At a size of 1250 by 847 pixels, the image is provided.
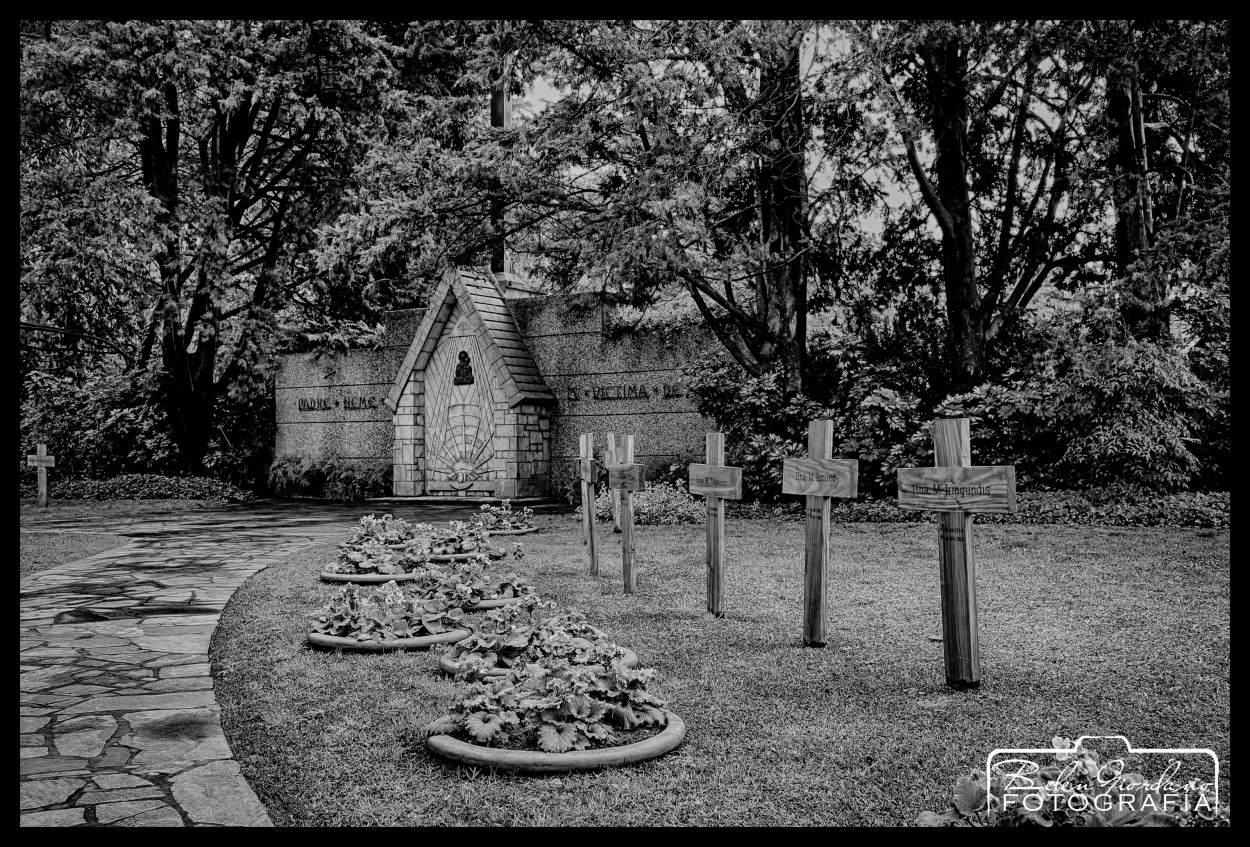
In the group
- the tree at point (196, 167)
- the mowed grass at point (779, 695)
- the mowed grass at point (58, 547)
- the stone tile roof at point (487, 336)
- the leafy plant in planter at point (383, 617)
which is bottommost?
the mowed grass at point (779, 695)

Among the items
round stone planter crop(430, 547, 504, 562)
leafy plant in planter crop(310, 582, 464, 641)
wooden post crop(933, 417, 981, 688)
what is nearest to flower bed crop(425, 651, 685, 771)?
wooden post crop(933, 417, 981, 688)

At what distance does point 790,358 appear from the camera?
1596 centimetres

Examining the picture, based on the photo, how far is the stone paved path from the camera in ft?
12.3

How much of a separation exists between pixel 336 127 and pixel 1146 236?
1478 cm

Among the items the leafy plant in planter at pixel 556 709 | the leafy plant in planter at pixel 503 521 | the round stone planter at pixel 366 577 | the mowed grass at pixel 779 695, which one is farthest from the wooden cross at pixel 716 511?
the leafy plant in planter at pixel 503 521

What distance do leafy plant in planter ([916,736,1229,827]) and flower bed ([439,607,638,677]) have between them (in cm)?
193

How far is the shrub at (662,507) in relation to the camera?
1447cm

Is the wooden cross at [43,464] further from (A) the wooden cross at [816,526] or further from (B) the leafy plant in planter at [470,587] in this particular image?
(A) the wooden cross at [816,526]

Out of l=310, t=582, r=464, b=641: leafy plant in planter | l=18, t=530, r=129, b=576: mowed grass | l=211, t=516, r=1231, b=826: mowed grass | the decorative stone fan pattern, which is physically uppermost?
the decorative stone fan pattern

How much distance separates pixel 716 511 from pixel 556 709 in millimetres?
3426

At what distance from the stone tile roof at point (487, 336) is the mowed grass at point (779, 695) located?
9.68 metres

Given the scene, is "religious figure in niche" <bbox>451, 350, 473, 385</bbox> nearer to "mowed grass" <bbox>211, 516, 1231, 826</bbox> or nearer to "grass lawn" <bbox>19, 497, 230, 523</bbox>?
"grass lawn" <bbox>19, 497, 230, 523</bbox>

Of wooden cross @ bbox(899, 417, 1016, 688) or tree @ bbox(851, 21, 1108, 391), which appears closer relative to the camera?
wooden cross @ bbox(899, 417, 1016, 688)

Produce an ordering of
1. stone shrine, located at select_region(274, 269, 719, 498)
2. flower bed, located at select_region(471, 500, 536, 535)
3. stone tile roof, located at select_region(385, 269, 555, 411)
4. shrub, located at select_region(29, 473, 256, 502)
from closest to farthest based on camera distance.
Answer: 1. flower bed, located at select_region(471, 500, 536, 535)
2. stone shrine, located at select_region(274, 269, 719, 498)
3. stone tile roof, located at select_region(385, 269, 555, 411)
4. shrub, located at select_region(29, 473, 256, 502)
